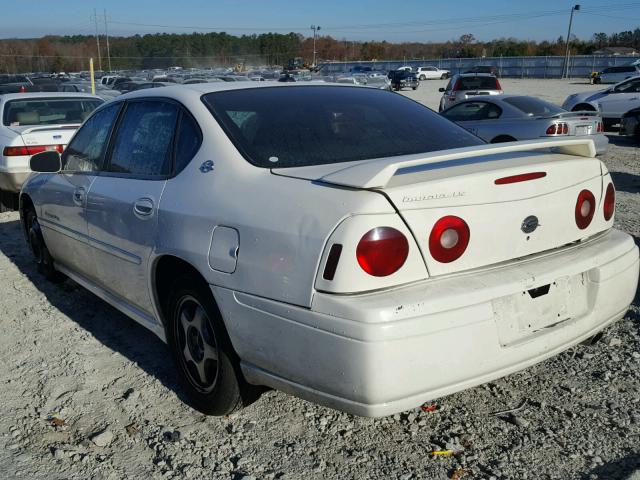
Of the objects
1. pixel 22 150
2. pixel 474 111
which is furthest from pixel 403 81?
pixel 22 150

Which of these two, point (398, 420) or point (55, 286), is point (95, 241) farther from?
point (398, 420)

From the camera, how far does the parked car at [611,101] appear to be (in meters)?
17.5

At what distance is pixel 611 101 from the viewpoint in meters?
17.7

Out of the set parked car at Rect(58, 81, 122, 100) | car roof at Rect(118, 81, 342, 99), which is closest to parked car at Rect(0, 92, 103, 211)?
car roof at Rect(118, 81, 342, 99)

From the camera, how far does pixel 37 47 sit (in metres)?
76.8

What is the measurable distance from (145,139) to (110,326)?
1.49 metres

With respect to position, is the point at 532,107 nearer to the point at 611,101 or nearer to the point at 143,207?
the point at 611,101

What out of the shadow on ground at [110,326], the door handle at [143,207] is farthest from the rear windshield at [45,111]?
the door handle at [143,207]

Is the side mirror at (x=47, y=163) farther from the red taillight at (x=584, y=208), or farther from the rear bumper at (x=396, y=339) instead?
the red taillight at (x=584, y=208)

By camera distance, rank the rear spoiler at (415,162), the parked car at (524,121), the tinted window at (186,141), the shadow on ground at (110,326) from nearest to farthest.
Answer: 1. the rear spoiler at (415,162)
2. the tinted window at (186,141)
3. the shadow on ground at (110,326)
4. the parked car at (524,121)

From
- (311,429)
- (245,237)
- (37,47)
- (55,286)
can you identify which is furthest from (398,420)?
(37,47)

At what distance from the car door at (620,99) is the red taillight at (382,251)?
56.3ft

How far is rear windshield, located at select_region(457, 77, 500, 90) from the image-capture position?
20.1 m

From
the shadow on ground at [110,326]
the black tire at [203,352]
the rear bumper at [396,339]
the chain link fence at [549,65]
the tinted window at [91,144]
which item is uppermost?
the chain link fence at [549,65]
